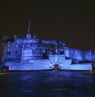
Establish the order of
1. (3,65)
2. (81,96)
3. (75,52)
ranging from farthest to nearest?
1. (75,52)
2. (3,65)
3. (81,96)

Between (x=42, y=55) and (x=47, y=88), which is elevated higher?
(x=42, y=55)

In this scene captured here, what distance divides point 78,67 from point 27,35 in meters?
22.6

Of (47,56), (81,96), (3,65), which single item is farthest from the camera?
(47,56)

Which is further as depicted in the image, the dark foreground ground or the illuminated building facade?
the illuminated building facade

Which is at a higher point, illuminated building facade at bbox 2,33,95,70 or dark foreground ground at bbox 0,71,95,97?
illuminated building facade at bbox 2,33,95,70

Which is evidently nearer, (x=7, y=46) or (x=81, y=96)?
(x=81, y=96)

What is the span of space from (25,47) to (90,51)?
21.1 metres

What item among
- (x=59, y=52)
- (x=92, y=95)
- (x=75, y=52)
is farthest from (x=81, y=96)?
(x=75, y=52)

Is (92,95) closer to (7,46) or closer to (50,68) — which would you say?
(50,68)

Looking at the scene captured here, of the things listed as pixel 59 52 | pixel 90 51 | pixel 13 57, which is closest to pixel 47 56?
pixel 59 52

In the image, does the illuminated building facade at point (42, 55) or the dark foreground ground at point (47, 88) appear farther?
the illuminated building facade at point (42, 55)

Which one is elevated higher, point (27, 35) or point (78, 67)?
point (27, 35)

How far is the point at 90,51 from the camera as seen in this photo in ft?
362

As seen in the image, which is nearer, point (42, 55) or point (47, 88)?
point (47, 88)
